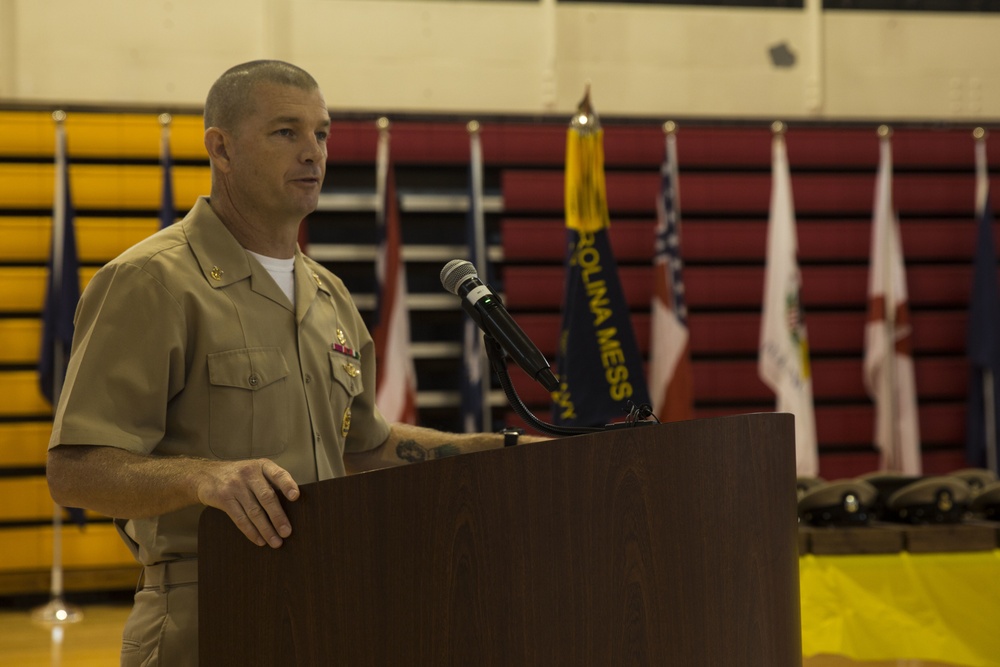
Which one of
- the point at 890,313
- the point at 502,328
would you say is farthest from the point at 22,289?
the point at 502,328

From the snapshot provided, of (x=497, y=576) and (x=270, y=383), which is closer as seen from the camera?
(x=497, y=576)

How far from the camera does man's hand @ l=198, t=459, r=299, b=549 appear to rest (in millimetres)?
1119

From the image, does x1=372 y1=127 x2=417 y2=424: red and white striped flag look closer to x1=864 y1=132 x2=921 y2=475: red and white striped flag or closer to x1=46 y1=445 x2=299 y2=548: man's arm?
x1=864 y1=132 x2=921 y2=475: red and white striped flag

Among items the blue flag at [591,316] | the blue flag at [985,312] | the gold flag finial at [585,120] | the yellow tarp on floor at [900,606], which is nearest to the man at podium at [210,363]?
the yellow tarp on floor at [900,606]

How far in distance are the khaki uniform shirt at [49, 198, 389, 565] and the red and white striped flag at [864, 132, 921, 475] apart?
5.55 m

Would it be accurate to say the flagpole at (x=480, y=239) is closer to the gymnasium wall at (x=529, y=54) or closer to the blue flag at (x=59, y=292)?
the gymnasium wall at (x=529, y=54)

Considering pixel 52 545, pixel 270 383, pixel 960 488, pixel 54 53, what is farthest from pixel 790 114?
pixel 270 383

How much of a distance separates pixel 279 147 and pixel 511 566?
2.83 feet

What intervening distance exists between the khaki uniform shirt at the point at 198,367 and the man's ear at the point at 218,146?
0.26 ft

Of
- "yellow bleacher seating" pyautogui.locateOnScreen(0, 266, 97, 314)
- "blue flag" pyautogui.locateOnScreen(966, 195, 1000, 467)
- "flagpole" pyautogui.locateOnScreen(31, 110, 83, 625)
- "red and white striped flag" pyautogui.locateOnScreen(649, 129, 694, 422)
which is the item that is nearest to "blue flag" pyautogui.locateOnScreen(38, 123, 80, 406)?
"flagpole" pyautogui.locateOnScreen(31, 110, 83, 625)

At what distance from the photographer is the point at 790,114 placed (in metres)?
7.19

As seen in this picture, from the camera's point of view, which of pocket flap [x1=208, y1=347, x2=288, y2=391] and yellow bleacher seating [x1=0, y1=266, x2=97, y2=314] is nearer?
pocket flap [x1=208, y1=347, x2=288, y2=391]

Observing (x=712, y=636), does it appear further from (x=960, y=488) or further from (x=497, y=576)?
(x=960, y=488)

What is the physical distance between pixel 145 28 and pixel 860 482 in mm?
5261
